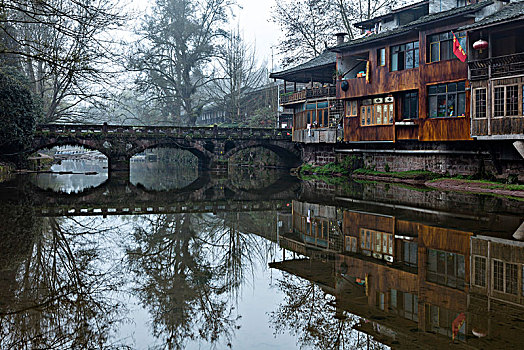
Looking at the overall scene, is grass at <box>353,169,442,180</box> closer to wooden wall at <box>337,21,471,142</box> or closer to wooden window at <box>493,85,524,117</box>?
wooden wall at <box>337,21,471,142</box>

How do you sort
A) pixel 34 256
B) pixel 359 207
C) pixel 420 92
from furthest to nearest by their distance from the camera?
pixel 420 92
pixel 359 207
pixel 34 256

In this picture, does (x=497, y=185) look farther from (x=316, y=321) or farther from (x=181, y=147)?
(x=181, y=147)

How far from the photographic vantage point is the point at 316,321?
5.54m

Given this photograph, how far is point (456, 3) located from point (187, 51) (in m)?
31.2

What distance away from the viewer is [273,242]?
33.0 ft

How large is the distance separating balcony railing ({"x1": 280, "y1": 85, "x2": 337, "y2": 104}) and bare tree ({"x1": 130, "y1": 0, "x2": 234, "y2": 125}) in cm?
1450

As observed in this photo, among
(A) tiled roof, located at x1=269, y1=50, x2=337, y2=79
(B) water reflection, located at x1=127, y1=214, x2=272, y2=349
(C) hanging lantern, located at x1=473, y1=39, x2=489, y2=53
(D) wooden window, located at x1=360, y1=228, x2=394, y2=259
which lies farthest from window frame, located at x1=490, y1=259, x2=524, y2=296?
(A) tiled roof, located at x1=269, y1=50, x2=337, y2=79

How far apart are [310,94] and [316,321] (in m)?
31.1

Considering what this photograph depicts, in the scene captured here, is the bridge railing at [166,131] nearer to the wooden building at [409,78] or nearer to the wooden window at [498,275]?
the wooden building at [409,78]

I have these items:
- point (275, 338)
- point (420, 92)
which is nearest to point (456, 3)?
point (420, 92)

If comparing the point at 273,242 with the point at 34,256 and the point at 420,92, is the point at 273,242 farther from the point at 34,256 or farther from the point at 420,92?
the point at 420,92

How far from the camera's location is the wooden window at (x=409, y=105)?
2731 cm

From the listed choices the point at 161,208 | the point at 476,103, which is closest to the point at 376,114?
the point at 476,103

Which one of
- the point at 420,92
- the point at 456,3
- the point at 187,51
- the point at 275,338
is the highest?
the point at 187,51
